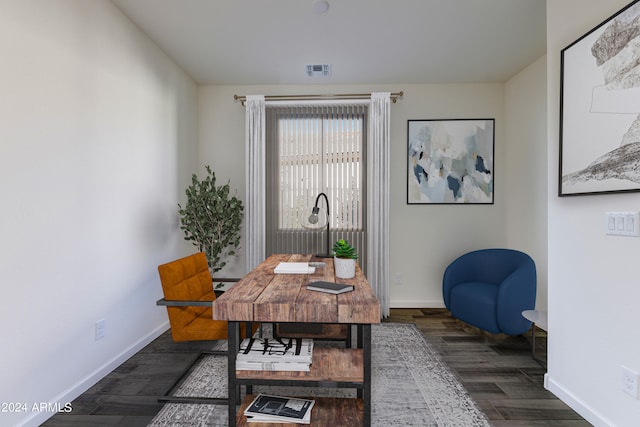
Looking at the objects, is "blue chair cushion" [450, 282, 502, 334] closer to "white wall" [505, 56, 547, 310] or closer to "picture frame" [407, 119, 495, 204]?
"white wall" [505, 56, 547, 310]

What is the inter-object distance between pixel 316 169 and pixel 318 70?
41.8 inches

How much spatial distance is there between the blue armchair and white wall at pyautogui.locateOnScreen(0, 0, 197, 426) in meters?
2.89

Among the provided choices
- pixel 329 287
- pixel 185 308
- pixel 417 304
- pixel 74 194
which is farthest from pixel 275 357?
pixel 417 304

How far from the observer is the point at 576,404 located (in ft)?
6.29

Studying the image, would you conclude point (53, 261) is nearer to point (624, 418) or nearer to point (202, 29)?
point (202, 29)

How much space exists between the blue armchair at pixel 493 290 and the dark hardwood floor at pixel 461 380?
23 centimetres

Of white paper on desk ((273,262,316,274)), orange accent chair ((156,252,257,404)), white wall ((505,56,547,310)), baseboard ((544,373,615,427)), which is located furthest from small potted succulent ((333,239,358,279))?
white wall ((505,56,547,310))

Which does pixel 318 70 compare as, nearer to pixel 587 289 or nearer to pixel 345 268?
pixel 345 268

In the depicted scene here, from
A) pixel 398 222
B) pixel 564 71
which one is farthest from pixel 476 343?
pixel 564 71

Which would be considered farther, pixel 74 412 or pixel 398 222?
pixel 398 222

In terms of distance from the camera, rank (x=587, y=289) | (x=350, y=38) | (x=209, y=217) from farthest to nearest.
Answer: (x=209, y=217)
(x=350, y=38)
(x=587, y=289)

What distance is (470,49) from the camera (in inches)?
120

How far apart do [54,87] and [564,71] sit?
3.05 m

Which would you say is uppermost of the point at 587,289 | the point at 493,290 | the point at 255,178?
the point at 255,178
